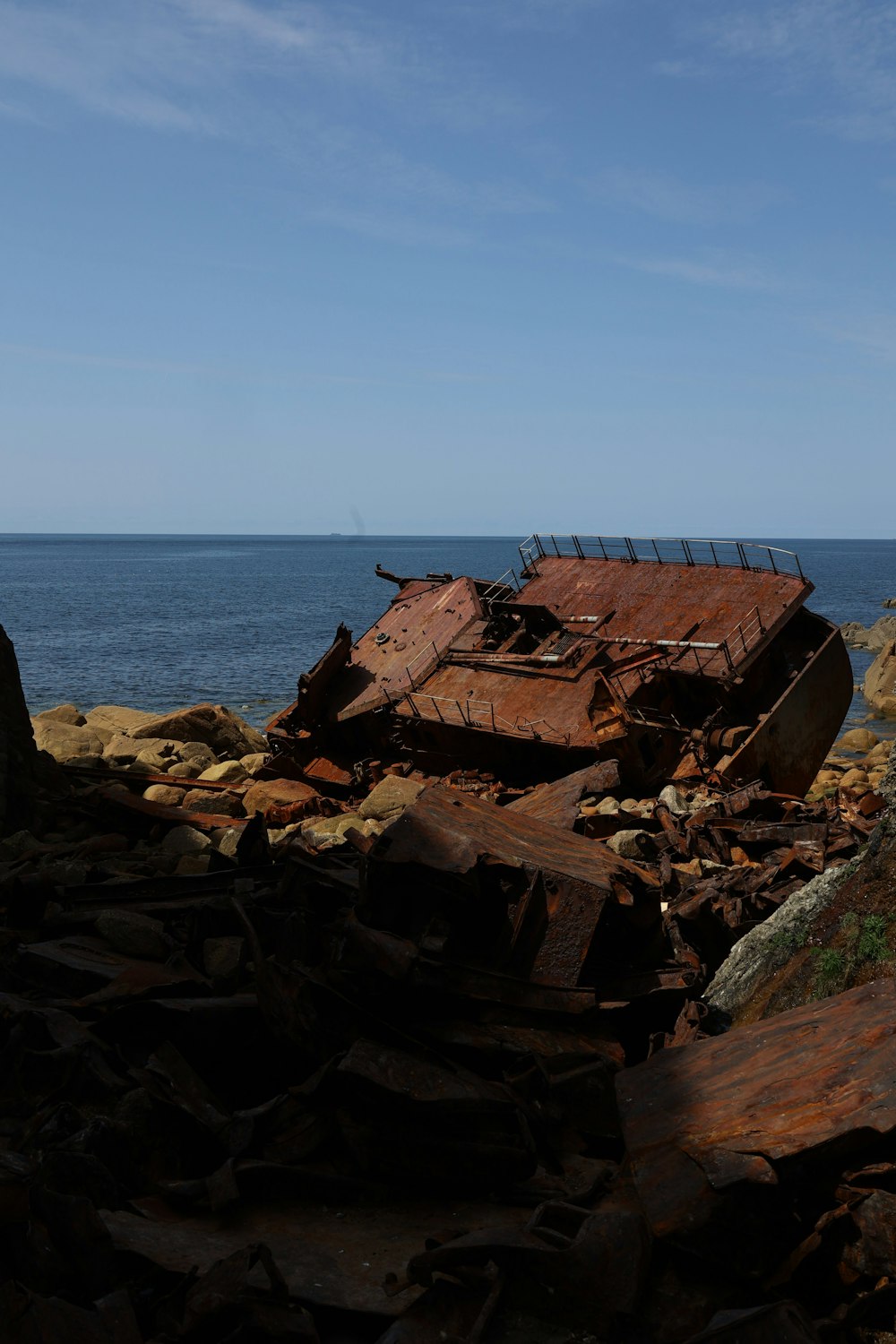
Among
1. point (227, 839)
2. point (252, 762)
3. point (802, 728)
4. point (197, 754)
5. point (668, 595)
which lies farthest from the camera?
point (197, 754)

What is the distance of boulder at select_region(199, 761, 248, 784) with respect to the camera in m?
18.0

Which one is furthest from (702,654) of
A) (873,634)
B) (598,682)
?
(873,634)

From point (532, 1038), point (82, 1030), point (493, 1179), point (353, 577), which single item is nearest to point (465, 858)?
point (532, 1038)

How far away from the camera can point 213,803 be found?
48.2 ft

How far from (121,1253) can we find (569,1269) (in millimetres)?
1426

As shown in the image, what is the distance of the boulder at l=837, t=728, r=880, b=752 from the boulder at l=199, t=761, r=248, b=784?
16.4 meters

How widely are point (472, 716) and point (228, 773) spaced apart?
5.35m

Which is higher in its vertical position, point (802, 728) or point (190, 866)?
point (190, 866)

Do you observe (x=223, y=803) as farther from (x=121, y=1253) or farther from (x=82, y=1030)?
(x=121, y=1253)

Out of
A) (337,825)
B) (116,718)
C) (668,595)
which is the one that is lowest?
(116,718)

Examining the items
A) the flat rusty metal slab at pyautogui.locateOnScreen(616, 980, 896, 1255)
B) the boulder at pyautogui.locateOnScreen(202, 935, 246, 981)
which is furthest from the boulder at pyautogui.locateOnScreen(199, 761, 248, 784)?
the flat rusty metal slab at pyautogui.locateOnScreen(616, 980, 896, 1255)

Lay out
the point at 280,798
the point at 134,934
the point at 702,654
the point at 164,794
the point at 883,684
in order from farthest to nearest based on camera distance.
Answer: the point at 883,684, the point at 164,794, the point at 280,798, the point at 702,654, the point at 134,934

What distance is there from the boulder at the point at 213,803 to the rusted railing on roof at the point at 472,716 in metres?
2.64

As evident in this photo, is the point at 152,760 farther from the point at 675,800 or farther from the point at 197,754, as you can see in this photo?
the point at 675,800
